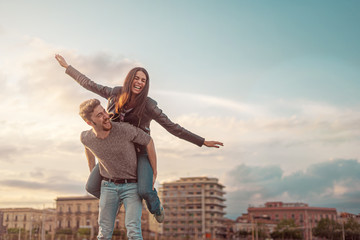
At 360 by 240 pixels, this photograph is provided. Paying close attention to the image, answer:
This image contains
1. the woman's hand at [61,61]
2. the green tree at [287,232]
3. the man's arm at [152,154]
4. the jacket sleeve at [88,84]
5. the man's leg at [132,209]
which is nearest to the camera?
the man's leg at [132,209]

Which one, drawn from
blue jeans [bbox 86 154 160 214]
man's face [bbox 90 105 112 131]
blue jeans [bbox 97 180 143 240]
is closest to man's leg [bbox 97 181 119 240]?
blue jeans [bbox 97 180 143 240]

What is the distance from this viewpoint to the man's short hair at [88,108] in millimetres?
4332

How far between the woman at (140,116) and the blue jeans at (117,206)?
0.14 meters

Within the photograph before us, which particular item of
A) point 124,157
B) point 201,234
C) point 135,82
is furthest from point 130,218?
point 201,234

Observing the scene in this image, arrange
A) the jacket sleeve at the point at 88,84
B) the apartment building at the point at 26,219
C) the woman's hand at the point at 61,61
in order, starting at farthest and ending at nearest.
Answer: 1. the apartment building at the point at 26,219
2. the woman's hand at the point at 61,61
3. the jacket sleeve at the point at 88,84

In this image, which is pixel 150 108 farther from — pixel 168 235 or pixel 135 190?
pixel 168 235

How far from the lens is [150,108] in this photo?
16.0 ft

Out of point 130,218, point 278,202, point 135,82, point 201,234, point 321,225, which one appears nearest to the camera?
point 130,218

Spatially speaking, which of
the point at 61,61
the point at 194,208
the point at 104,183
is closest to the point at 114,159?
the point at 104,183

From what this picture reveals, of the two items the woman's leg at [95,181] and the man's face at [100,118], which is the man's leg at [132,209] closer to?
the woman's leg at [95,181]

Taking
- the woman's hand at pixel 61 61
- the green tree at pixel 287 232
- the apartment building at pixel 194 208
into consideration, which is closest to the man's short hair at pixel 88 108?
the woman's hand at pixel 61 61

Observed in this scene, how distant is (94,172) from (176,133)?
114cm

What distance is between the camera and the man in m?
4.39

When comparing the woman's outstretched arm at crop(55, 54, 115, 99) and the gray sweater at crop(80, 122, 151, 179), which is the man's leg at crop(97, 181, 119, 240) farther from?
the woman's outstretched arm at crop(55, 54, 115, 99)
